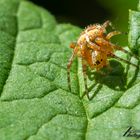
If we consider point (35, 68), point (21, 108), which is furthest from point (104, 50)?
point (21, 108)

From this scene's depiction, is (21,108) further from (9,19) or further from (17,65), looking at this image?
(9,19)

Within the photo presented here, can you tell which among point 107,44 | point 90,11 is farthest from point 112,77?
point 90,11

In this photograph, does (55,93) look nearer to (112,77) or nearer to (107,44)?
(112,77)

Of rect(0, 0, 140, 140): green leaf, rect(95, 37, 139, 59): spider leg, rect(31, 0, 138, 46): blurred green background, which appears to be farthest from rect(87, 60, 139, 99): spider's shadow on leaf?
rect(31, 0, 138, 46): blurred green background

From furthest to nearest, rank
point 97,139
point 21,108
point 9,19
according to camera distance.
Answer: point 9,19 → point 21,108 → point 97,139

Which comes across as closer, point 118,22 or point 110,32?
point 110,32
